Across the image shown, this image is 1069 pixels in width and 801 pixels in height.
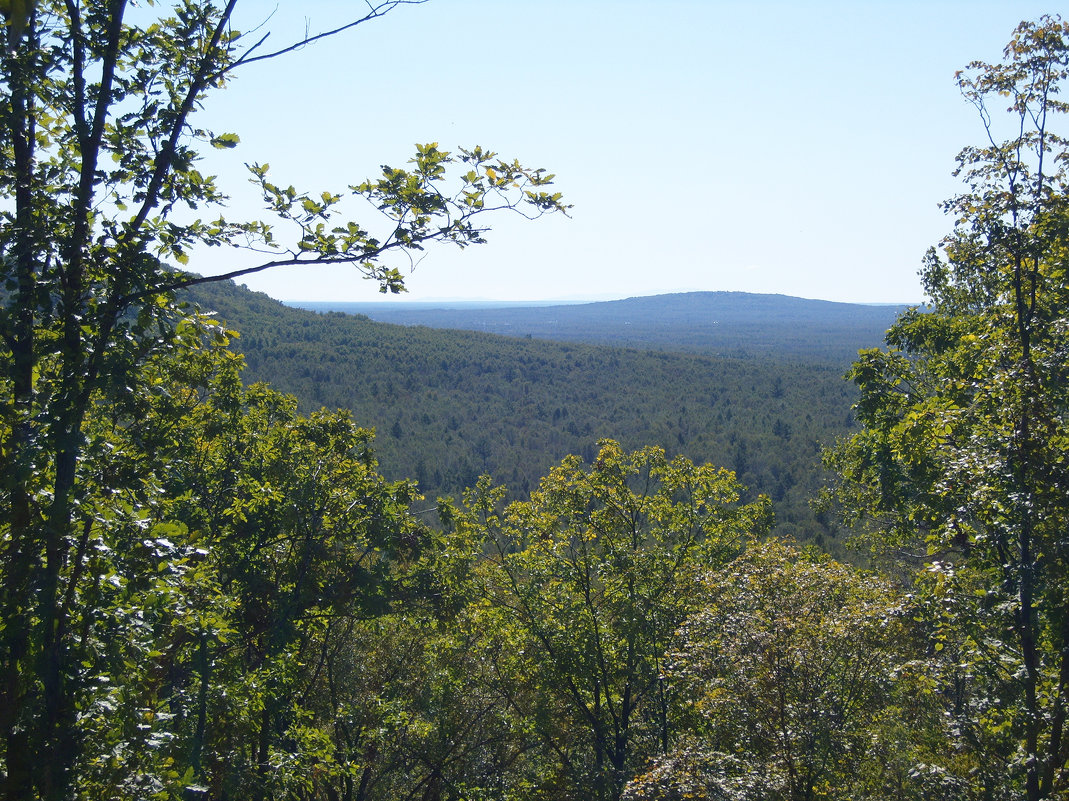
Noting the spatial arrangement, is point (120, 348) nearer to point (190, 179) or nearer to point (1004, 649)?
point (190, 179)

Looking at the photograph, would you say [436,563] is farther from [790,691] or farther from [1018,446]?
[1018,446]

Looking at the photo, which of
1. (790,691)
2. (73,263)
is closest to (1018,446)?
(790,691)

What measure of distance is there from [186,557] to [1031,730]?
6.38 metres

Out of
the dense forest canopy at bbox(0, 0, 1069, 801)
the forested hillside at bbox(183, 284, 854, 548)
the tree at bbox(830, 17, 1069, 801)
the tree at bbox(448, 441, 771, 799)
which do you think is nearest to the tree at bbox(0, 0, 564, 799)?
the dense forest canopy at bbox(0, 0, 1069, 801)

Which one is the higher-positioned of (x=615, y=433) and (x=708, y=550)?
(x=708, y=550)

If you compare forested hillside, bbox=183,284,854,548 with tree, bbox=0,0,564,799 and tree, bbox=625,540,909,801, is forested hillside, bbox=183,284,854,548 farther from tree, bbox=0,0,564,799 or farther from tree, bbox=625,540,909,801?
tree, bbox=0,0,564,799

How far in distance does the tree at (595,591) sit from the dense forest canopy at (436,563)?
7 centimetres

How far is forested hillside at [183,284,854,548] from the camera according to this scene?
61375 millimetres

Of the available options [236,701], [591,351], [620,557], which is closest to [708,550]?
[620,557]

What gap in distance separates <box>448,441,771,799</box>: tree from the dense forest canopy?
7cm

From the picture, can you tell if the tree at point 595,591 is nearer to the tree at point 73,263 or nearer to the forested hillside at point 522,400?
the tree at point 73,263

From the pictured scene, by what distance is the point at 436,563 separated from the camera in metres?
12.2

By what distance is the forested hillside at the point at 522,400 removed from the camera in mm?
61375

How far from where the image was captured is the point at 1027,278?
7562mm
